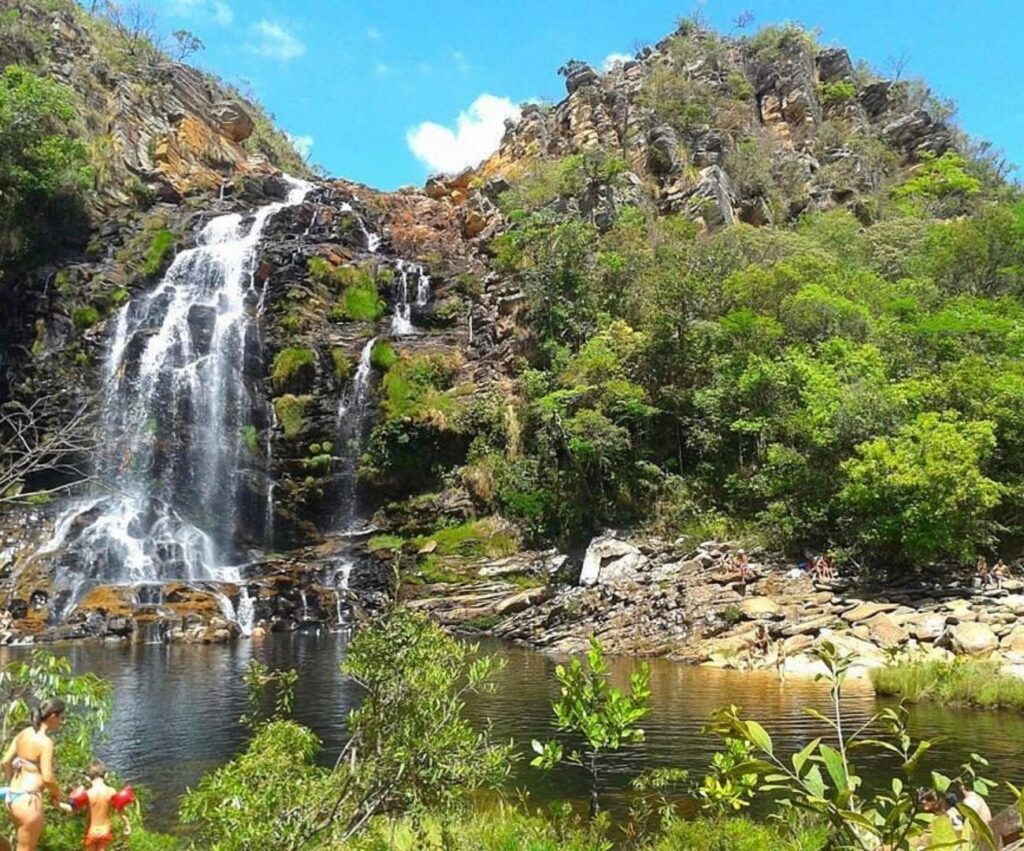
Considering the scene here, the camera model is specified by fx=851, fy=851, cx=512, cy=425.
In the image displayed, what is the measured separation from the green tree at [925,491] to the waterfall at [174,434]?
2160cm

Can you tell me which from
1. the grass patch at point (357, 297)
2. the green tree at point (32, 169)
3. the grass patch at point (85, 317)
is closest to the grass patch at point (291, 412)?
the grass patch at point (357, 297)

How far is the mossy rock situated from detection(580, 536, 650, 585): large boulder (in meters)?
15.9

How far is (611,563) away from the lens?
28.0m

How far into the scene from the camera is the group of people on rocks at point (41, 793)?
6.25 metres

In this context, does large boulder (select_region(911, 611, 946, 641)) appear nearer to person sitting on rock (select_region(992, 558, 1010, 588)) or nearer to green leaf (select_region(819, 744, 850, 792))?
person sitting on rock (select_region(992, 558, 1010, 588))

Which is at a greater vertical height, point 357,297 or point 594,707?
point 357,297

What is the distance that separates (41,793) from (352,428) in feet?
99.5

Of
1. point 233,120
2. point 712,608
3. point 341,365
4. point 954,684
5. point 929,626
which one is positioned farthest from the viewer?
point 233,120

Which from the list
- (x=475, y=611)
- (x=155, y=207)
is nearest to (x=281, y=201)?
(x=155, y=207)

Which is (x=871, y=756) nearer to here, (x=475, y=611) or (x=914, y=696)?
(x=914, y=696)

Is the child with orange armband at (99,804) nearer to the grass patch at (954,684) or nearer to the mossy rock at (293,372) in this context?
the grass patch at (954,684)

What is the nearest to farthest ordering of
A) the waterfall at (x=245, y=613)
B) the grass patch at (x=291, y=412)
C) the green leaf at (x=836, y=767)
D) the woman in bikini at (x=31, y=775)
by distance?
the green leaf at (x=836, y=767) < the woman in bikini at (x=31, y=775) < the waterfall at (x=245, y=613) < the grass patch at (x=291, y=412)

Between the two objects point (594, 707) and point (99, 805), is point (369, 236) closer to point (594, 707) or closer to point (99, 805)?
point (99, 805)

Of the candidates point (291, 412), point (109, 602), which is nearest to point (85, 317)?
point (291, 412)
